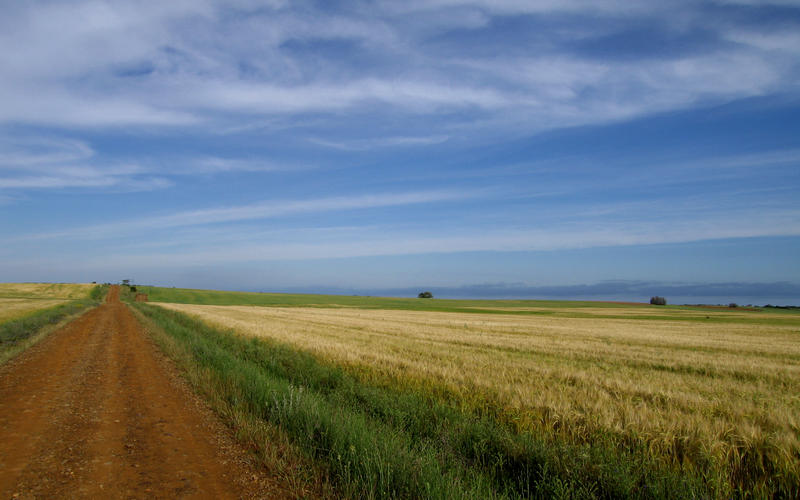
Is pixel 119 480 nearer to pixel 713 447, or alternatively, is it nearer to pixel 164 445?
pixel 164 445

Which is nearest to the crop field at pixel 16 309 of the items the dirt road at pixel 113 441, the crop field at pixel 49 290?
the dirt road at pixel 113 441

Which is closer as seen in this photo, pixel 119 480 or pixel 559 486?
pixel 559 486

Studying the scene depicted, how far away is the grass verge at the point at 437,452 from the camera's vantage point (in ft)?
14.6

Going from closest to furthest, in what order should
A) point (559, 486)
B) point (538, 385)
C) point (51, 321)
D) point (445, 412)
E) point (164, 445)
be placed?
point (559, 486), point (164, 445), point (445, 412), point (538, 385), point (51, 321)

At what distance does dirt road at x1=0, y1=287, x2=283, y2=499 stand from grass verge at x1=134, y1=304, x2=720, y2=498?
854 millimetres

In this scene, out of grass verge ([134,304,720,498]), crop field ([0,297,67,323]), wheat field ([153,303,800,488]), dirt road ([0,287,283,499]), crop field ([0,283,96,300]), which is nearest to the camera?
grass verge ([134,304,720,498])

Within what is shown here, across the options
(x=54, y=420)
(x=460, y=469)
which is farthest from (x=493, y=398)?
(x=54, y=420)

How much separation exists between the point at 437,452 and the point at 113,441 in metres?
4.91

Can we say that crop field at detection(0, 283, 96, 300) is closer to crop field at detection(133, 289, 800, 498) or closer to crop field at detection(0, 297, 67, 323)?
crop field at detection(0, 297, 67, 323)

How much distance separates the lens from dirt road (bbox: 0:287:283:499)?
4.80 metres

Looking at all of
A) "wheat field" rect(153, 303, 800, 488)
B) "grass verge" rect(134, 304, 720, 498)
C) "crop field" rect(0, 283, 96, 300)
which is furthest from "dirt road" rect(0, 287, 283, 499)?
"crop field" rect(0, 283, 96, 300)

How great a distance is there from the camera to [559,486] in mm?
4301

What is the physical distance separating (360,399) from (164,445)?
3.54 metres

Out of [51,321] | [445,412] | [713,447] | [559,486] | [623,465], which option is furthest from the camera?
[51,321]
